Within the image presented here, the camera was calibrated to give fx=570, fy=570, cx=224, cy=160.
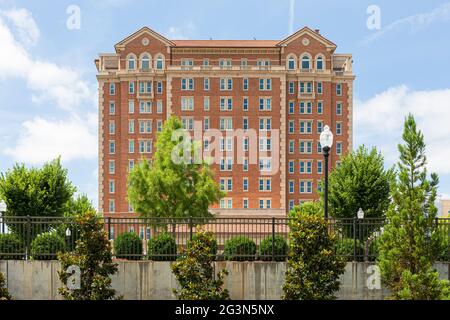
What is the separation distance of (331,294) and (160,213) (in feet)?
86.8

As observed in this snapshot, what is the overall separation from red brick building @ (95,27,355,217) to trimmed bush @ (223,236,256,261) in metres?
55.6

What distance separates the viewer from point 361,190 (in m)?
38.2

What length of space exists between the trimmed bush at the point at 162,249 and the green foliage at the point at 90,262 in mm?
1539

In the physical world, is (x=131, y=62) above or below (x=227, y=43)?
below

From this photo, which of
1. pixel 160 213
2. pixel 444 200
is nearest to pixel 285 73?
pixel 160 213

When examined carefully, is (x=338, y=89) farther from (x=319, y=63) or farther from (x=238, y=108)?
(x=238, y=108)

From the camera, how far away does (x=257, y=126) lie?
7612 cm

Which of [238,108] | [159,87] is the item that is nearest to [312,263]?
[238,108]

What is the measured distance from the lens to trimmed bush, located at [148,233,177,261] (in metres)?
18.2

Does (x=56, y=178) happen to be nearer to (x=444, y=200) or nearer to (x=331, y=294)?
(x=331, y=294)

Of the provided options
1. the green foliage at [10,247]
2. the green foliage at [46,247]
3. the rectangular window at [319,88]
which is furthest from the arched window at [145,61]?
the green foliage at [46,247]

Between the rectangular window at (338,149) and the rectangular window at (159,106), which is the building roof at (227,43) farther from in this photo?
the rectangular window at (338,149)

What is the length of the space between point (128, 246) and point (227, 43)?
66.9m

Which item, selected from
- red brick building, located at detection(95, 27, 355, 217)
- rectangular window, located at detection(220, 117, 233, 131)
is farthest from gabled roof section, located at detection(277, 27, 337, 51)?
rectangular window, located at detection(220, 117, 233, 131)
